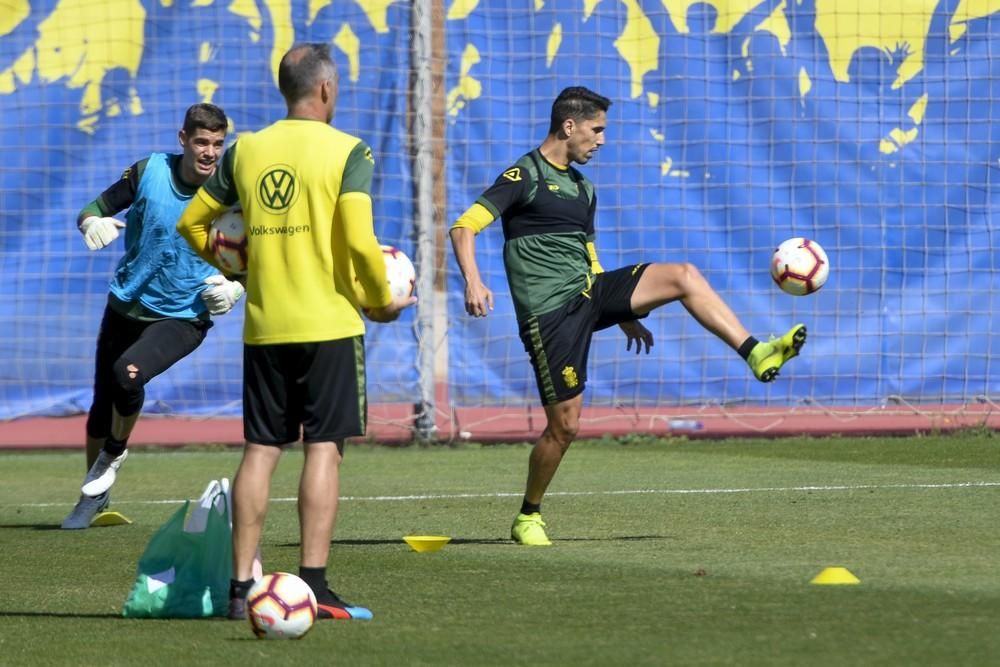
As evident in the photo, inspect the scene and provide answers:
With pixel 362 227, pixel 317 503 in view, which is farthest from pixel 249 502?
pixel 362 227

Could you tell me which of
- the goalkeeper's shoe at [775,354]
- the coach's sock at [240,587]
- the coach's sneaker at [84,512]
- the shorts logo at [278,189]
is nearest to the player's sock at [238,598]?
the coach's sock at [240,587]

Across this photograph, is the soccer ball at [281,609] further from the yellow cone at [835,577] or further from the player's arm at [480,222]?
the player's arm at [480,222]

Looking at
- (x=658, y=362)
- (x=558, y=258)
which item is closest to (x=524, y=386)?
(x=658, y=362)

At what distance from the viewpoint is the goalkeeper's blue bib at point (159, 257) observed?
9.51 metres

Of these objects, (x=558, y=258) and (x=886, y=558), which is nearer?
(x=886, y=558)

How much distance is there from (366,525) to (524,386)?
19.6 feet

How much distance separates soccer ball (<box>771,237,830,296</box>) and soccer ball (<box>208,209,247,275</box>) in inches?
139

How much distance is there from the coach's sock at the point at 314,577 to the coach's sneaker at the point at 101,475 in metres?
3.66

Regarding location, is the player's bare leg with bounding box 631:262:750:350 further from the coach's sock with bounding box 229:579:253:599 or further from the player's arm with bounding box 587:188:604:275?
the coach's sock with bounding box 229:579:253:599

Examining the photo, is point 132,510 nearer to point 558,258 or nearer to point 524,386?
point 558,258

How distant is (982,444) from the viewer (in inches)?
519


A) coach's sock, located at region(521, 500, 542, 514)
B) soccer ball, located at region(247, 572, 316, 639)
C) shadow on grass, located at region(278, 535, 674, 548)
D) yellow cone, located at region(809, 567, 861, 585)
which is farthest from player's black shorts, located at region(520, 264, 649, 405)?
soccer ball, located at region(247, 572, 316, 639)

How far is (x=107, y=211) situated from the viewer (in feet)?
30.8

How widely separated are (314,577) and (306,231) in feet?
3.81
